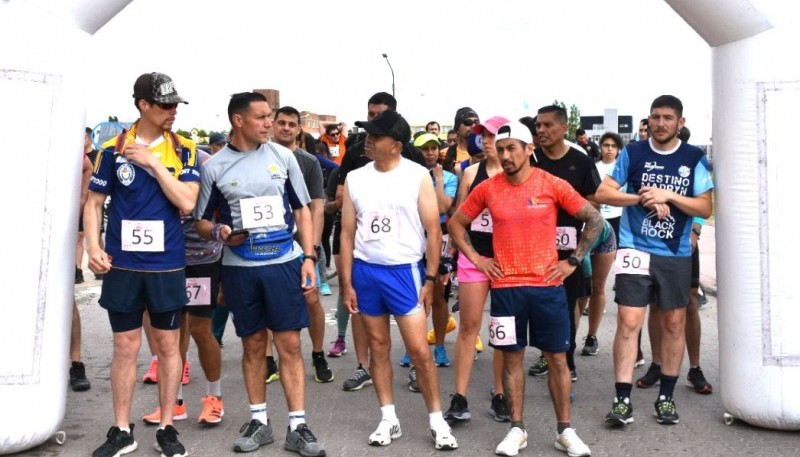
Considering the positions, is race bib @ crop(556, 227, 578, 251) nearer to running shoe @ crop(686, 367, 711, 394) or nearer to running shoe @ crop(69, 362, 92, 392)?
running shoe @ crop(686, 367, 711, 394)

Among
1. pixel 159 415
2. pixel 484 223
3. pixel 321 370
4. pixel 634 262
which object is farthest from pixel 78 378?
pixel 634 262

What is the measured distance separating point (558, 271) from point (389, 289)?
950 mm

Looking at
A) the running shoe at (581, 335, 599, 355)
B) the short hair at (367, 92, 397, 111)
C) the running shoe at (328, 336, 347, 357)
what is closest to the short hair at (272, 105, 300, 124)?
the short hair at (367, 92, 397, 111)

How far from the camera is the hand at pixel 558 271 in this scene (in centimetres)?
566

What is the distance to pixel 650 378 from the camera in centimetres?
741

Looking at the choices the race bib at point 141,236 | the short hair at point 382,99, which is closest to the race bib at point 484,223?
the short hair at point 382,99

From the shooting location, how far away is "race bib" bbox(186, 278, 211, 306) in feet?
21.4

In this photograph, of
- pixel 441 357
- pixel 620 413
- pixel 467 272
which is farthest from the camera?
pixel 441 357

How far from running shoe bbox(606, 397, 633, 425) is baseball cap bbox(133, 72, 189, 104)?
309 cm

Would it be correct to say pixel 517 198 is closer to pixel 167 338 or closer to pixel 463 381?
pixel 463 381

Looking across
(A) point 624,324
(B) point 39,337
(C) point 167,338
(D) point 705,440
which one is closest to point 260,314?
(C) point 167,338

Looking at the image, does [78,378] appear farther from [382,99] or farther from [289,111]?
[382,99]

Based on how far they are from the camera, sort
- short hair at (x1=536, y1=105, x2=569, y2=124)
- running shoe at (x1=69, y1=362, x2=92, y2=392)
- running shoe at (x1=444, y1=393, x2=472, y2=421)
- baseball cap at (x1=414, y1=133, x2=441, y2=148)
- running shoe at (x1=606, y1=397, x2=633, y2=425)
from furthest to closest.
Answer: baseball cap at (x1=414, y1=133, x2=441, y2=148) → running shoe at (x1=69, y1=362, x2=92, y2=392) → short hair at (x1=536, y1=105, x2=569, y2=124) → running shoe at (x1=444, y1=393, x2=472, y2=421) → running shoe at (x1=606, y1=397, x2=633, y2=425)

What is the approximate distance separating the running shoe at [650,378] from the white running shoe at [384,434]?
2.22 metres
